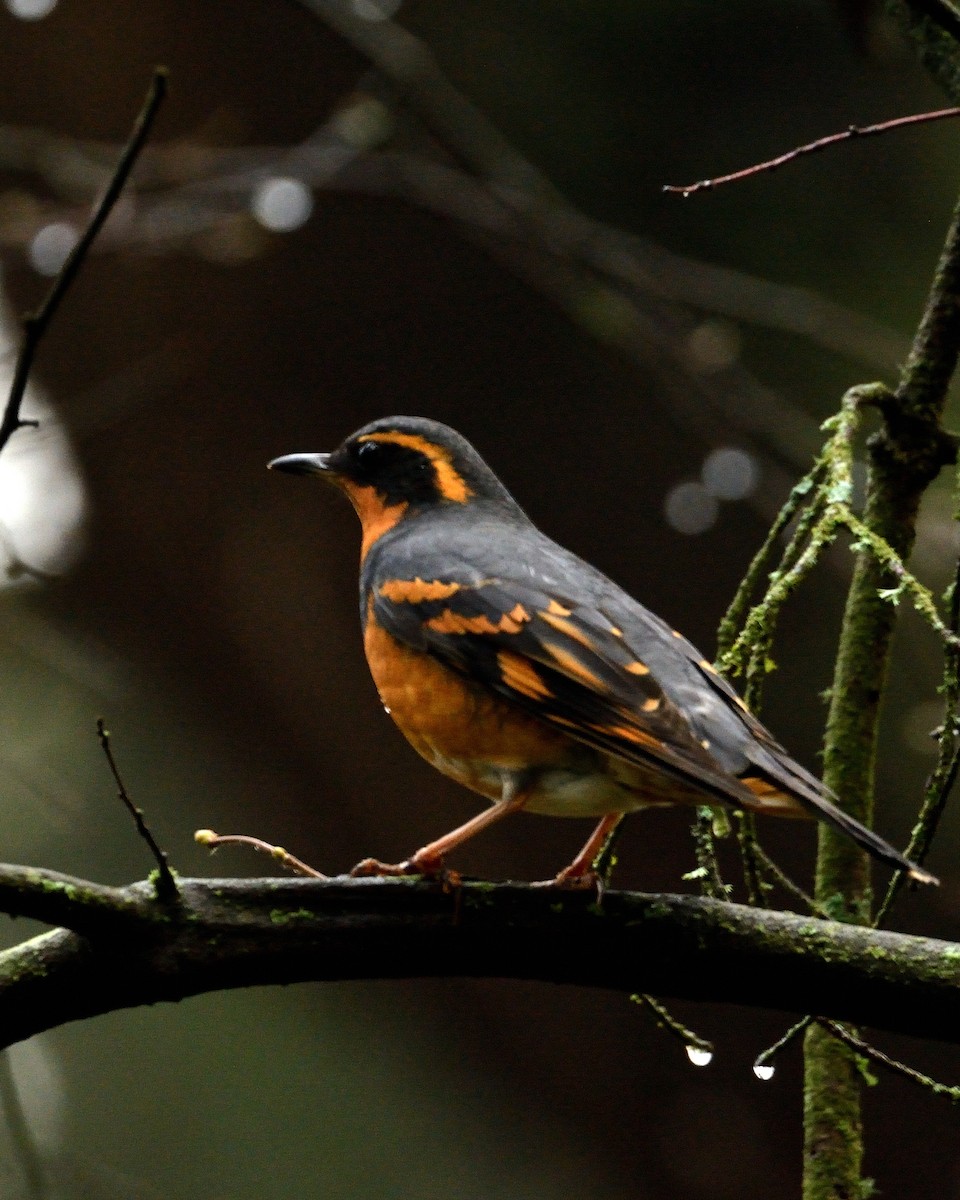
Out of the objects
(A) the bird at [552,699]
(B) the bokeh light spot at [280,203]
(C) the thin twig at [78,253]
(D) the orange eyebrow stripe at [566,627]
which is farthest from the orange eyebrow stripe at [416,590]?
(B) the bokeh light spot at [280,203]

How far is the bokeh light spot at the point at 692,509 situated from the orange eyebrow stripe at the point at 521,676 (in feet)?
15.6

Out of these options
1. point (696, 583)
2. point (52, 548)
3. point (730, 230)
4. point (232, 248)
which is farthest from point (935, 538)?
point (52, 548)

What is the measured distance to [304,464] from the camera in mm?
5066

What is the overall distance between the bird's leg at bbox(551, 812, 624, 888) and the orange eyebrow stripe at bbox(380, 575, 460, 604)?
70 cm

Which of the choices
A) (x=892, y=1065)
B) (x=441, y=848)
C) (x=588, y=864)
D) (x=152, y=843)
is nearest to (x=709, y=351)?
(x=588, y=864)

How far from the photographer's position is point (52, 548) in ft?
22.9

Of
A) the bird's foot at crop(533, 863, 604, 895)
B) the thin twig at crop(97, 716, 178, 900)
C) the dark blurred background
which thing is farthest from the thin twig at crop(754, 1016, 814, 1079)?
the dark blurred background

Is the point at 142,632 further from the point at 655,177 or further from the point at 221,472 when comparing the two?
→ the point at 655,177

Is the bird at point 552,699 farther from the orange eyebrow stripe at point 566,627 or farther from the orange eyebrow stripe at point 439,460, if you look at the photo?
the orange eyebrow stripe at point 439,460

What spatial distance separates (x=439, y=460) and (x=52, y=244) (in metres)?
2.93

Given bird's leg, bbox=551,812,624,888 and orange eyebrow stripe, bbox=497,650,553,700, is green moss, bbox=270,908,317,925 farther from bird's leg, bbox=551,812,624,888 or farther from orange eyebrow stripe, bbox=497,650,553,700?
orange eyebrow stripe, bbox=497,650,553,700

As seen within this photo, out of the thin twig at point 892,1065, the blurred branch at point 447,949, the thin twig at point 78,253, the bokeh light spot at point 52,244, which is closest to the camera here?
the thin twig at point 78,253

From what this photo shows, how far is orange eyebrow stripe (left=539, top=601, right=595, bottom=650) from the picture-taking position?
3818 millimetres

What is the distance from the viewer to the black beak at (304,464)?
5.05 metres
